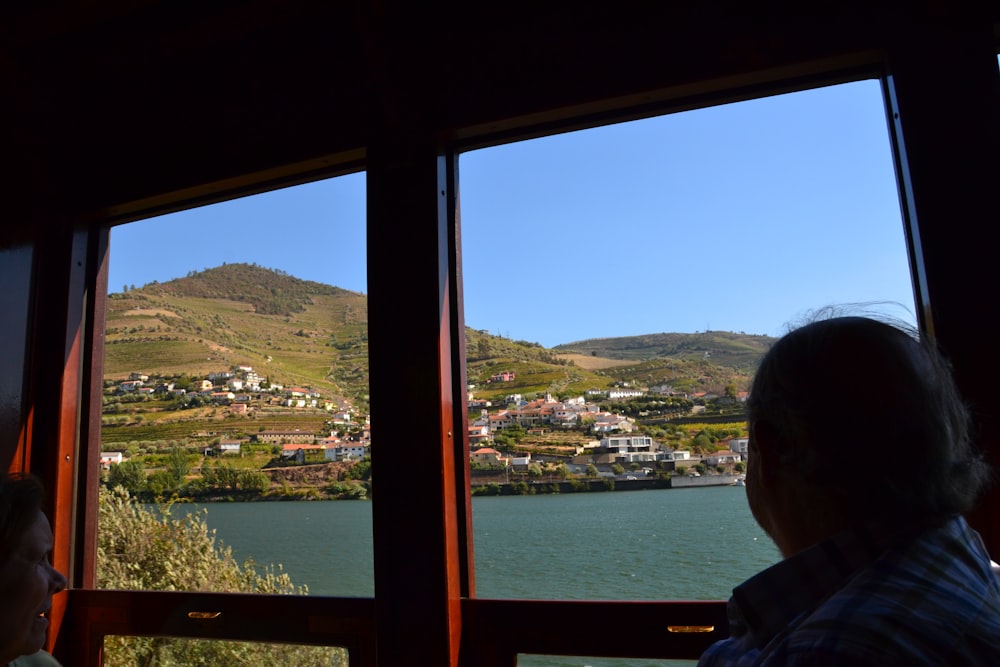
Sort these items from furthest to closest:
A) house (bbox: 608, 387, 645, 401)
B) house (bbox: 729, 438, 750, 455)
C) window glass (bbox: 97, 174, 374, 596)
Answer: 1. window glass (bbox: 97, 174, 374, 596)
2. house (bbox: 608, 387, 645, 401)
3. house (bbox: 729, 438, 750, 455)

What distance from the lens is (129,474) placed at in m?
2.62

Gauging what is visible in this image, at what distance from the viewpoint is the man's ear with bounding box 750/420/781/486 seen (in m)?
0.82

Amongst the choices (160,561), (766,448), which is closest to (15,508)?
(766,448)

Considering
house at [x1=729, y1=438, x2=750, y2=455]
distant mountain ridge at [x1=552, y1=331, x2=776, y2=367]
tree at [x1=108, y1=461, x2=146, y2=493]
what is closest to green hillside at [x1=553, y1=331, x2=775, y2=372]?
distant mountain ridge at [x1=552, y1=331, x2=776, y2=367]

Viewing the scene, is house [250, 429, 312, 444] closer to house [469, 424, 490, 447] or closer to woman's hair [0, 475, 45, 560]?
house [469, 424, 490, 447]

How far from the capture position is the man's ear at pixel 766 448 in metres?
0.82

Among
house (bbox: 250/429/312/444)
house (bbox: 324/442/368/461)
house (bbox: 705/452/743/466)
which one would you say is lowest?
house (bbox: 705/452/743/466)

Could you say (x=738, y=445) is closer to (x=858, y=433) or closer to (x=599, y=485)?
(x=599, y=485)

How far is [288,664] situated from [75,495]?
1.00 metres

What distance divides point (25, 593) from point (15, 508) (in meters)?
0.16

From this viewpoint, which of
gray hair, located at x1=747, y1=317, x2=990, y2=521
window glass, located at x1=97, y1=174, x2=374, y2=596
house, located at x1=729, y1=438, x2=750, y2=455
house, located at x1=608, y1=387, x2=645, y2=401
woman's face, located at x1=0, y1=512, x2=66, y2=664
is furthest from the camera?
window glass, located at x1=97, y1=174, x2=374, y2=596

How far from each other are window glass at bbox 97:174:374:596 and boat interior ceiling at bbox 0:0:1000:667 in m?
0.13

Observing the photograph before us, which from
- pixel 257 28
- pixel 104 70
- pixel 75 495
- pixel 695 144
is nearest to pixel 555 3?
pixel 695 144

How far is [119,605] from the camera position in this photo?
2223mm
